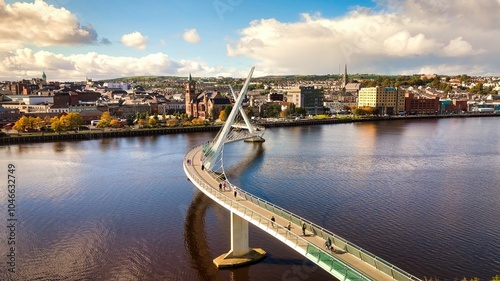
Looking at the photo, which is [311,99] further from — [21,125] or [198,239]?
[198,239]

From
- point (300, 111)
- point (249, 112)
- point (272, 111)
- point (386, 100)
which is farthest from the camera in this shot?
point (386, 100)

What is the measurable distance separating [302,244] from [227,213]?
34.0 ft

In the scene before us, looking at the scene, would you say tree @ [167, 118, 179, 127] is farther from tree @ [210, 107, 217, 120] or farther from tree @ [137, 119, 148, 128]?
tree @ [210, 107, 217, 120]

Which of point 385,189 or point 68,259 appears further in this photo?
point 385,189

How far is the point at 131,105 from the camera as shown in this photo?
3511 inches

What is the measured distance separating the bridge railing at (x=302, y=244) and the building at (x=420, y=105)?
106772mm

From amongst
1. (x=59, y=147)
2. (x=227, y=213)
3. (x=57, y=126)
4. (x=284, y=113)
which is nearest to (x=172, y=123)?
(x=57, y=126)

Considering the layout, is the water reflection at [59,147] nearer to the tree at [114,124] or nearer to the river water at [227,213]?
the river water at [227,213]

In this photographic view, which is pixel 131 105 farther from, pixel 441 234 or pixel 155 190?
pixel 441 234

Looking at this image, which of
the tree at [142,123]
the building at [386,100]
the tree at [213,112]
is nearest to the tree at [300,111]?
the tree at [213,112]

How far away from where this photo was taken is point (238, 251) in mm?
16094

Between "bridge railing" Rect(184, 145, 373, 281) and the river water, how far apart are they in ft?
7.91

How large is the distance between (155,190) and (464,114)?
10483cm

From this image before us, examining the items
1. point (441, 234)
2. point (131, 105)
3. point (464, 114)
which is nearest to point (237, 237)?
point (441, 234)
